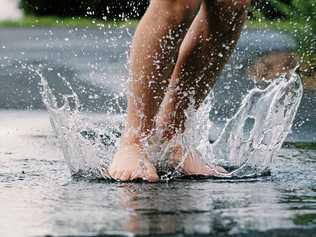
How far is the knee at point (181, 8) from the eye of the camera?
3.60m

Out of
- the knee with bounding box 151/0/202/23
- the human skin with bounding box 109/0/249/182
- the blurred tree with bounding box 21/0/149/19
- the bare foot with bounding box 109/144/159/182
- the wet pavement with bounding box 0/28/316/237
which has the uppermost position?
the blurred tree with bounding box 21/0/149/19

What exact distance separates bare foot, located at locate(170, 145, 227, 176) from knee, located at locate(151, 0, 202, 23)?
0.54 meters

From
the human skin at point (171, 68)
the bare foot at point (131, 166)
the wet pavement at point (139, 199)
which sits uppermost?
the human skin at point (171, 68)

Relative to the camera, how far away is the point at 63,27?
51.3 ft

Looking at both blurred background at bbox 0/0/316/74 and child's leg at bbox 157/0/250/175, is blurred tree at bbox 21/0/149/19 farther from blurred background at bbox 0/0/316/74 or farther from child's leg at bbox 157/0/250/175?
child's leg at bbox 157/0/250/175

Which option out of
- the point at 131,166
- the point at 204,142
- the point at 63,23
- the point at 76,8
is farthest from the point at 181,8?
the point at 76,8

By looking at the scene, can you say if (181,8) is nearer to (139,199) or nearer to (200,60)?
(200,60)

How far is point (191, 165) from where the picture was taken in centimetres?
393

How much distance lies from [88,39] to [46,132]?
7.25 m

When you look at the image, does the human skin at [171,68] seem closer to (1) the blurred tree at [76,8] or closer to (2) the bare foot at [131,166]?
(2) the bare foot at [131,166]

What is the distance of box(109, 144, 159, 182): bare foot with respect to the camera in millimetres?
3717

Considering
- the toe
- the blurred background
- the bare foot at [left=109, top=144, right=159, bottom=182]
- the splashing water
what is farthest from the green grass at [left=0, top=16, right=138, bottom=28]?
the toe

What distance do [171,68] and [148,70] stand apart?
0.24ft

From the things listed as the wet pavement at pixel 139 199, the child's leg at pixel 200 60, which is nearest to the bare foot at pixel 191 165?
the child's leg at pixel 200 60
